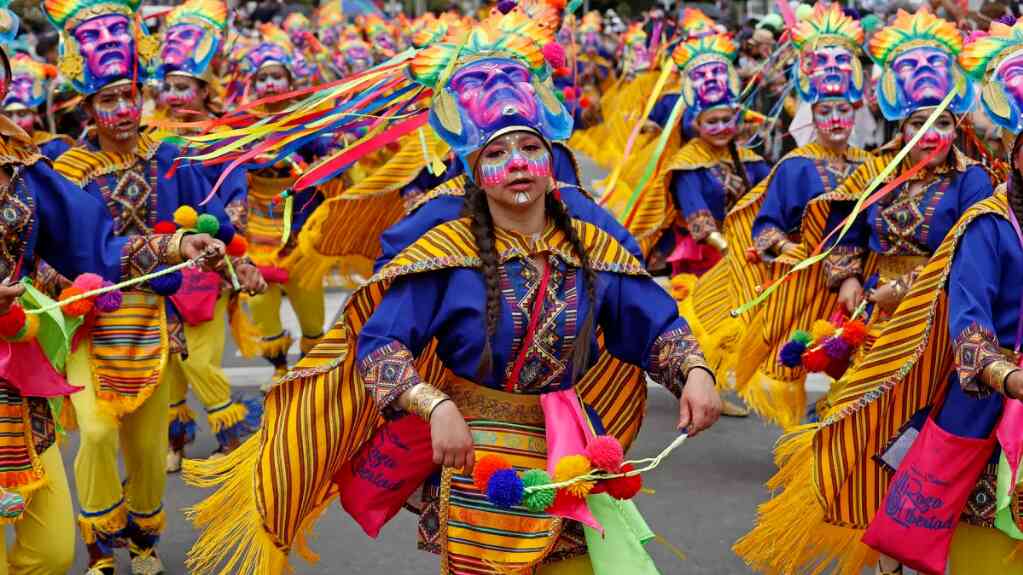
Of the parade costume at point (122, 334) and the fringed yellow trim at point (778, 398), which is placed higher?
the parade costume at point (122, 334)

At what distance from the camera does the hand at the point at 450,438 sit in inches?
127

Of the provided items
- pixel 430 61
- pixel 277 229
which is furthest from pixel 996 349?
pixel 277 229

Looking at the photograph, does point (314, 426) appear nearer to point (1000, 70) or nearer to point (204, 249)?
point (204, 249)

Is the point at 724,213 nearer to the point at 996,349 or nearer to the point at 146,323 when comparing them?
the point at 146,323

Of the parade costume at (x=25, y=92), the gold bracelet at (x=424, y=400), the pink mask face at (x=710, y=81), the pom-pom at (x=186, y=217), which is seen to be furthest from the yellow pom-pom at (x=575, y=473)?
the parade costume at (x=25, y=92)

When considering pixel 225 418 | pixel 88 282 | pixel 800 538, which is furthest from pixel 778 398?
pixel 88 282

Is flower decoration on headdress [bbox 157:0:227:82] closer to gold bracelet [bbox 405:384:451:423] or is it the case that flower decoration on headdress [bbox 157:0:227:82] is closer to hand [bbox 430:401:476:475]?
gold bracelet [bbox 405:384:451:423]

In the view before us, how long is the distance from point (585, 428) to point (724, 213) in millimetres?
4548

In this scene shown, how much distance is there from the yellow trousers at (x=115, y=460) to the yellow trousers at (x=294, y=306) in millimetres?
2804

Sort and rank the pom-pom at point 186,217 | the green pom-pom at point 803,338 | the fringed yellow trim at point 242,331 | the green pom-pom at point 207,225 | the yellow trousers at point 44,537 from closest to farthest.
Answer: the yellow trousers at point 44,537 < the green pom-pom at point 207,225 < the pom-pom at point 186,217 < the green pom-pom at point 803,338 < the fringed yellow trim at point 242,331

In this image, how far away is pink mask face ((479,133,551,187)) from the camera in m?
3.55

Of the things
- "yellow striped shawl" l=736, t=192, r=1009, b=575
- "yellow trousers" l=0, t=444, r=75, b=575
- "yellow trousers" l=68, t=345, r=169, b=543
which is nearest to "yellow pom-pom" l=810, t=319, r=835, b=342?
"yellow striped shawl" l=736, t=192, r=1009, b=575

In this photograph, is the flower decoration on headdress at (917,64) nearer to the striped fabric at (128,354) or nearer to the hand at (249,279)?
the hand at (249,279)

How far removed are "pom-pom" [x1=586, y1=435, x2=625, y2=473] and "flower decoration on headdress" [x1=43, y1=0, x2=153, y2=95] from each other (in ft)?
9.49
